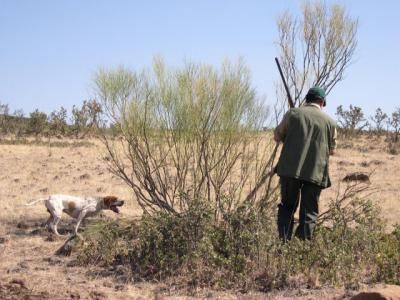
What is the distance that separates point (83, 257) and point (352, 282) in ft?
9.50

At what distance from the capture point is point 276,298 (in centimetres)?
502

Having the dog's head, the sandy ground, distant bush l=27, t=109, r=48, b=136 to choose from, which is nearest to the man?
the sandy ground

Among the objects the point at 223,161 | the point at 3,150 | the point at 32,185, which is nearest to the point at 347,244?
the point at 223,161

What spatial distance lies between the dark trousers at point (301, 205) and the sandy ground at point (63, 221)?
899 millimetres

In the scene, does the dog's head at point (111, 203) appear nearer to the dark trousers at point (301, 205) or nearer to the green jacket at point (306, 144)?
the dark trousers at point (301, 205)

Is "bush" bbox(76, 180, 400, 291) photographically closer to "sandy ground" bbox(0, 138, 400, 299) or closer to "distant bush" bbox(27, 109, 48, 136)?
→ "sandy ground" bbox(0, 138, 400, 299)

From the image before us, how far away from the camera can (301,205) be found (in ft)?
19.6

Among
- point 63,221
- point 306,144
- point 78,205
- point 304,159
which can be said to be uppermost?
point 306,144

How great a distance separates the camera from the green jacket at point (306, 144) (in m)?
5.79

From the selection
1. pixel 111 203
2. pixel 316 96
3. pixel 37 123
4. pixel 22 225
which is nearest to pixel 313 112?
pixel 316 96

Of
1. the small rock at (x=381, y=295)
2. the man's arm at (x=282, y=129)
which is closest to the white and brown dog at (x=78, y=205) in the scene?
the man's arm at (x=282, y=129)

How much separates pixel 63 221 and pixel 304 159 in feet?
17.3

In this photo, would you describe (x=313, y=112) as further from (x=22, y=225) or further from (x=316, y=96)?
(x=22, y=225)

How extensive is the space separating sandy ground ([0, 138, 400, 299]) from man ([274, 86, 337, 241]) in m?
0.96
